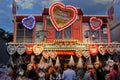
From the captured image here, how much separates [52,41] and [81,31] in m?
2.37

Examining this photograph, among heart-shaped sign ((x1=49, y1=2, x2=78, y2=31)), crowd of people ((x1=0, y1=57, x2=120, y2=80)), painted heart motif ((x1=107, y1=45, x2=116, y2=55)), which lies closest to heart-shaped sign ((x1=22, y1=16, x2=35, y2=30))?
heart-shaped sign ((x1=49, y1=2, x2=78, y2=31))

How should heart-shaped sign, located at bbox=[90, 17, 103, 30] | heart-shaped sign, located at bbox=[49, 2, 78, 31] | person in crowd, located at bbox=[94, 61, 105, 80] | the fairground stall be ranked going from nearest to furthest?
person in crowd, located at bbox=[94, 61, 105, 80], the fairground stall, heart-shaped sign, located at bbox=[49, 2, 78, 31], heart-shaped sign, located at bbox=[90, 17, 103, 30]

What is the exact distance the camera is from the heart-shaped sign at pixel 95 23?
2148 centimetres

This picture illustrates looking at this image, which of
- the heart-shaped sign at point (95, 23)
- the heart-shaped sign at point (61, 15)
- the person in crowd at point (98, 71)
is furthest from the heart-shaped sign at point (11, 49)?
the heart-shaped sign at point (95, 23)

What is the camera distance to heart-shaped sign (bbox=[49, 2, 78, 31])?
2103 cm

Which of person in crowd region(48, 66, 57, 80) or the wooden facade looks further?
the wooden facade

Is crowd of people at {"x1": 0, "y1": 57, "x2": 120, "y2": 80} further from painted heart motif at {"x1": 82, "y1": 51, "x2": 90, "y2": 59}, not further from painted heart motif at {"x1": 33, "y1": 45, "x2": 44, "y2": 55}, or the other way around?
painted heart motif at {"x1": 33, "y1": 45, "x2": 44, "y2": 55}

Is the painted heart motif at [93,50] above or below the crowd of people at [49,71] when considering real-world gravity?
above

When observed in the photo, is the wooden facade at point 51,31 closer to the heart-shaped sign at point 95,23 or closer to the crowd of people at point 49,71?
the heart-shaped sign at point 95,23

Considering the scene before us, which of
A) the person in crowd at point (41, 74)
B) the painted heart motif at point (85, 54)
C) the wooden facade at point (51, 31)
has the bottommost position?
the person in crowd at point (41, 74)

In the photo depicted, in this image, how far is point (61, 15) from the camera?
69.8 feet

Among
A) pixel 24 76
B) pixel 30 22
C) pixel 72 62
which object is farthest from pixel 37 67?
pixel 30 22

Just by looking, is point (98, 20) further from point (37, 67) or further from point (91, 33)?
point (37, 67)

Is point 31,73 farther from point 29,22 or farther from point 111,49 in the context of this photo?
point 111,49
